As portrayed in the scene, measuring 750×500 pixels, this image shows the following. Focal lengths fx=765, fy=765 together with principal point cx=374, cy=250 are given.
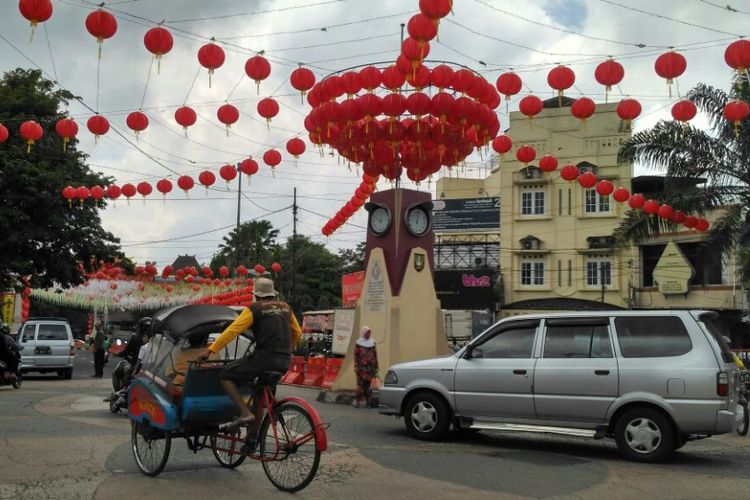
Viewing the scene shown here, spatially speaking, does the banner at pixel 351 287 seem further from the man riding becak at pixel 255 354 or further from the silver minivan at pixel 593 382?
the man riding becak at pixel 255 354

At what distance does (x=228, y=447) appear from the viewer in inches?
295

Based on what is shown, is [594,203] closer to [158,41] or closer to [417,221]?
[417,221]

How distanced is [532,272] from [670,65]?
3103 centimetres

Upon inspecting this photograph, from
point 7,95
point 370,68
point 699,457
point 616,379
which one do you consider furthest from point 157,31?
point 7,95

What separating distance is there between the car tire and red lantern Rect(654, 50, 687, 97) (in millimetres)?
6737

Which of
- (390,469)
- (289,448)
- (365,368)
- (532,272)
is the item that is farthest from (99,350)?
(532,272)

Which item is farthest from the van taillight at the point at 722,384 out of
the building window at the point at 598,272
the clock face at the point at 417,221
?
the building window at the point at 598,272

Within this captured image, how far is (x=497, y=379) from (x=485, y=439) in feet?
4.03

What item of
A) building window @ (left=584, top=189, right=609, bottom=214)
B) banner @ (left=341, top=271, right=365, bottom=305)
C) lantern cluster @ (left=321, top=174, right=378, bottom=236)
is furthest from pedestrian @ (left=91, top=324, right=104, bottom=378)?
building window @ (left=584, top=189, right=609, bottom=214)

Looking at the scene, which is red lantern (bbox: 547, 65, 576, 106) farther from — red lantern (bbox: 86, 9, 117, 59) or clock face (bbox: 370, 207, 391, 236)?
red lantern (bbox: 86, 9, 117, 59)

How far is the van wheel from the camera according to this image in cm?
880

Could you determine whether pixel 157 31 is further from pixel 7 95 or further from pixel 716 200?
pixel 7 95

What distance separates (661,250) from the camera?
39156 millimetres

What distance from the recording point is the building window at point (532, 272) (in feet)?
141
